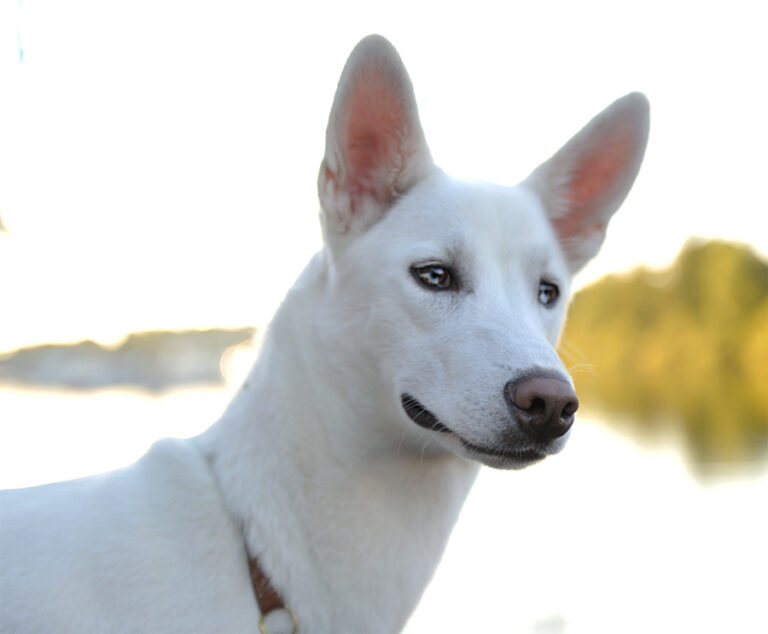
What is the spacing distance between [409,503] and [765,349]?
130 ft

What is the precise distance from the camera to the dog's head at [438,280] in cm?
198

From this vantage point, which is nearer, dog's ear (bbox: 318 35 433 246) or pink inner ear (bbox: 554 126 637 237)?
dog's ear (bbox: 318 35 433 246)

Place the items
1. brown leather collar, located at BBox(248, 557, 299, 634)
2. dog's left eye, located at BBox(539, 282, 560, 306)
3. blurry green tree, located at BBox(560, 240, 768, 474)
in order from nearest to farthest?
brown leather collar, located at BBox(248, 557, 299, 634) → dog's left eye, located at BBox(539, 282, 560, 306) → blurry green tree, located at BBox(560, 240, 768, 474)

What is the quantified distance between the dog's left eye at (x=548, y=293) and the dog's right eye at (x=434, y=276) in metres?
0.35

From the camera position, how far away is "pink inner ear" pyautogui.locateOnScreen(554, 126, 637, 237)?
8.79 ft

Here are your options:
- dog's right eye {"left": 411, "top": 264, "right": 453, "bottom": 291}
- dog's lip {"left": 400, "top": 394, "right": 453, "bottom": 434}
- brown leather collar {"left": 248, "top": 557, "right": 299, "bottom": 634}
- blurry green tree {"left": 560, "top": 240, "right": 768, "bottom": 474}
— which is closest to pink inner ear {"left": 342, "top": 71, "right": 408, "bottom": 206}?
dog's right eye {"left": 411, "top": 264, "right": 453, "bottom": 291}

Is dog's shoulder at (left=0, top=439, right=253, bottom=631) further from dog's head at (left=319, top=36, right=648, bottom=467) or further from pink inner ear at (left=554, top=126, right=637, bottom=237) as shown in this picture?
pink inner ear at (left=554, top=126, right=637, bottom=237)

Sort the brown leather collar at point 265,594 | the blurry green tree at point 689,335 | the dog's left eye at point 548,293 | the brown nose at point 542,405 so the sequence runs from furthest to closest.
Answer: the blurry green tree at point 689,335
the dog's left eye at point 548,293
the brown leather collar at point 265,594
the brown nose at point 542,405

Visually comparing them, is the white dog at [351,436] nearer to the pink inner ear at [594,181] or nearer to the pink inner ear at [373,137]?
the pink inner ear at [373,137]

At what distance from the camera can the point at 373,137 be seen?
2.40m

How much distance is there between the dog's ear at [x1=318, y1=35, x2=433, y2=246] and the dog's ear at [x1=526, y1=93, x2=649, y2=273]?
52 cm

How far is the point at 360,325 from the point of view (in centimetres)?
224

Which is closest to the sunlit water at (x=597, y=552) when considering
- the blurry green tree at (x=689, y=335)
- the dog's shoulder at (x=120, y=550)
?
the dog's shoulder at (x=120, y=550)

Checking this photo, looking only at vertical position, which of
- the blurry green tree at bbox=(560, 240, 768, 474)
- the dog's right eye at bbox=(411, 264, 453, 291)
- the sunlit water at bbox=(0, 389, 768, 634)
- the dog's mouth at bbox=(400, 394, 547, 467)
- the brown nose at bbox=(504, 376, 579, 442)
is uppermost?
the dog's right eye at bbox=(411, 264, 453, 291)
